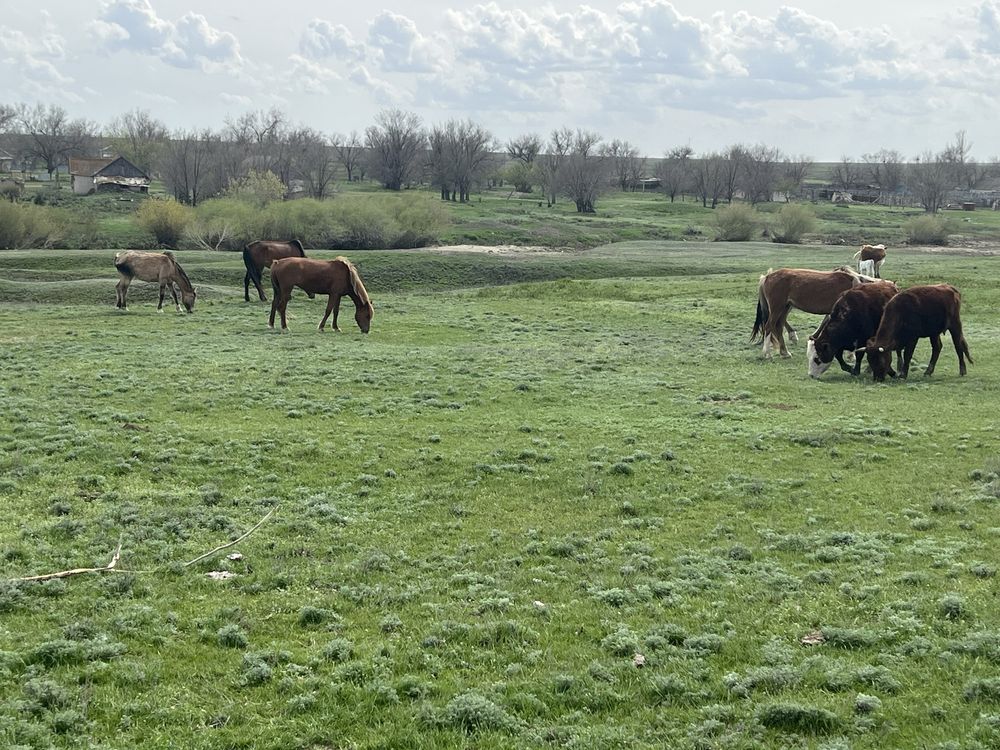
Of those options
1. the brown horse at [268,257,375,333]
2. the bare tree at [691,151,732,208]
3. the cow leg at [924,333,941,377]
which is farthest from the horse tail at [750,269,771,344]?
the bare tree at [691,151,732,208]

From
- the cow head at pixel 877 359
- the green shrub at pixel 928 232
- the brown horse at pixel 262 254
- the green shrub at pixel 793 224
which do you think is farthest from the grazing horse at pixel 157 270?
the green shrub at pixel 928 232

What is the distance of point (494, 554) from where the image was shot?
28.8 ft

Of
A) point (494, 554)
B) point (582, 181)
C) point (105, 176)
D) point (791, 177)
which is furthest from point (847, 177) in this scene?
point (494, 554)

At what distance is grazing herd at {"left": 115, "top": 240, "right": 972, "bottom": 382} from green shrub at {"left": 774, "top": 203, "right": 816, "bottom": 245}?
166ft

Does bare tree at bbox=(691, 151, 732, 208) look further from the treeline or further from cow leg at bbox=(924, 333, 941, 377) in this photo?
cow leg at bbox=(924, 333, 941, 377)

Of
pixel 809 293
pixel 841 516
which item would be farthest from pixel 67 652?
pixel 809 293

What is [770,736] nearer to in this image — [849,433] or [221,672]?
[221,672]

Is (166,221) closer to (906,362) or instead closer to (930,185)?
(906,362)

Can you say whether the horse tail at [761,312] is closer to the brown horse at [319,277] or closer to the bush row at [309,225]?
the brown horse at [319,277]

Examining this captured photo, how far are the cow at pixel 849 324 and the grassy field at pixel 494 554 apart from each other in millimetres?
629

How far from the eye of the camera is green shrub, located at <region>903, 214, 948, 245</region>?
6844 centimetres

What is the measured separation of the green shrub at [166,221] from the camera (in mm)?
54094

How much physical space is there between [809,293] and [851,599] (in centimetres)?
1506

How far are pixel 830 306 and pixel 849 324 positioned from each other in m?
3.01
